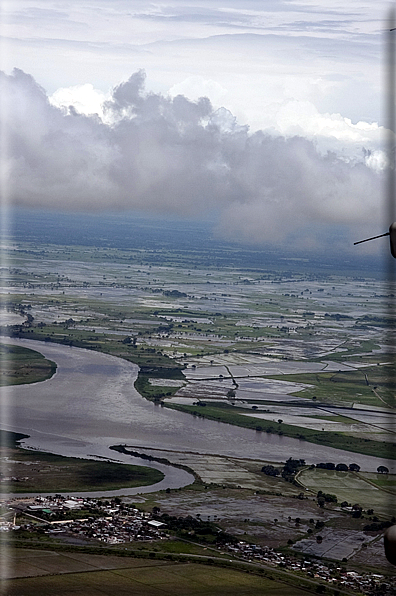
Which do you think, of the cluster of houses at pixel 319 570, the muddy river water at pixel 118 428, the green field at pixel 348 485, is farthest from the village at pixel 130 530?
the green field at pixel 348 485

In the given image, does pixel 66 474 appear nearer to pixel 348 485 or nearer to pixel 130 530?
pixel 130 530

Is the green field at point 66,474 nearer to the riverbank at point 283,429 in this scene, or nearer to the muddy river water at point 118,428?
the muddy river water at point 118,428

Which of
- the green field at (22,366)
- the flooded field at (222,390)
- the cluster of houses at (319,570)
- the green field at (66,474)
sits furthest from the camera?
the green field at (22,366)

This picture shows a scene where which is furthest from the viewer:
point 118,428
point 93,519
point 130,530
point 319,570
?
point 118,428

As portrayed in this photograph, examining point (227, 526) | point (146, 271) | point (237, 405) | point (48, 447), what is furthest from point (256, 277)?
point (227, 526)

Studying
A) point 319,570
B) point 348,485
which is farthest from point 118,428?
point 319,570

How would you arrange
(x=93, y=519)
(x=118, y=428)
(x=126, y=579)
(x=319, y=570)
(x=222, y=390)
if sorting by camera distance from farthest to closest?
(x=222, y=390), (x=118, y=428), (x=93, y=519), (x=319, y=570), (x=126, y=579)

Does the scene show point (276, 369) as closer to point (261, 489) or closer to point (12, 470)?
point (261, 489)
